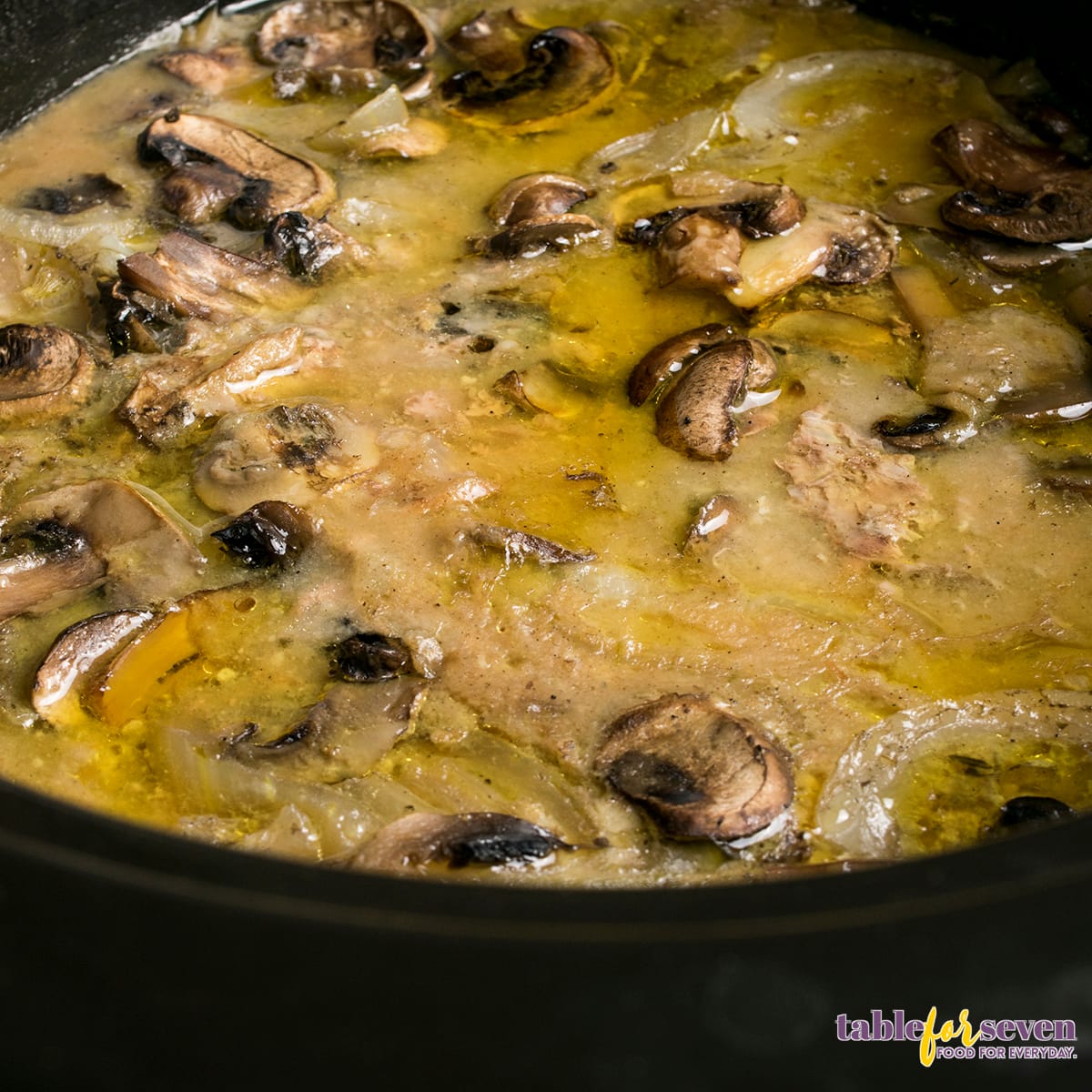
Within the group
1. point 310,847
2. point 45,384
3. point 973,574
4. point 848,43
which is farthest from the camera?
point 848,43

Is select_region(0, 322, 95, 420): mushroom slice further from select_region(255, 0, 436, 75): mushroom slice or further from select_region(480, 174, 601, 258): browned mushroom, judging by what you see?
select_region(255, 0, 436, 75): mushroom slice

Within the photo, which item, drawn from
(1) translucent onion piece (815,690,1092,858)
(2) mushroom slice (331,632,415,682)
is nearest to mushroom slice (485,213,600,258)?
(2) mushroom slice (331,632,415,682)

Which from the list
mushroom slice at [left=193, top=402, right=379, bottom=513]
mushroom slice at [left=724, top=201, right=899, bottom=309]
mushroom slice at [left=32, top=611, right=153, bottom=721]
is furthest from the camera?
mushroom slice at [left=724, top=201, right=899, bottom=309]

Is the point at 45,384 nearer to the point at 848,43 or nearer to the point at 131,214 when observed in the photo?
the point at 131,214

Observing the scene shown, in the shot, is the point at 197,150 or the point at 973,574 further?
the point at 197,150

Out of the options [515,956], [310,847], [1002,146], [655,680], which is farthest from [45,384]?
[1002,146]

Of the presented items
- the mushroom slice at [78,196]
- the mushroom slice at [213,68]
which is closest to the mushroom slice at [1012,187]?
the mushroom slice at [213,68]

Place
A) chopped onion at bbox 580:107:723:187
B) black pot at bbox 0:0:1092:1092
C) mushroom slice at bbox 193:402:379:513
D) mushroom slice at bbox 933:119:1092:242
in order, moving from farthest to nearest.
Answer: chopped onion at bbox 580:107:723:187
mushroom slice at bbox 933:119:1092:242
mushroom slice at bbox 193:402:379:513
black pot at bbox 0:0:1092:1092

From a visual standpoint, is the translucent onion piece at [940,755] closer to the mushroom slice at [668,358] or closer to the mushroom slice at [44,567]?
the mushroom slice at [668,358]
